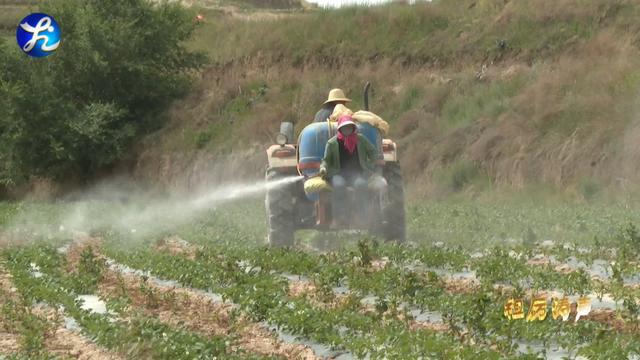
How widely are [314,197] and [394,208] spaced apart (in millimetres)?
1407

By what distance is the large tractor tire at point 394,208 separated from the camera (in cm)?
1716

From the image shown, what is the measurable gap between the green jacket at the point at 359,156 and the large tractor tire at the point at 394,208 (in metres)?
0.92

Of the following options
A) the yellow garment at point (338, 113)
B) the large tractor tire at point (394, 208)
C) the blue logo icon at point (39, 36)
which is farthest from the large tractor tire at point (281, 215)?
the blue logo icon at point (39, 36)

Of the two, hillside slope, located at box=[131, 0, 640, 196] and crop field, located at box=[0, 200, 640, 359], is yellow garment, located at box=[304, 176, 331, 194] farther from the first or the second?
hillside slope, located at box=[131, 0, 640, 196]

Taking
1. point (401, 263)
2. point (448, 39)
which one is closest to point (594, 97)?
point (448, 39)

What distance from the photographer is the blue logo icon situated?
149 ft

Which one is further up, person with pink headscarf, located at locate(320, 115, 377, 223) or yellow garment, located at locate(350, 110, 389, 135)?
yellow garment, located at locate(350, 110, 389, 135)

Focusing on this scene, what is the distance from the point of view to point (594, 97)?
28734mm

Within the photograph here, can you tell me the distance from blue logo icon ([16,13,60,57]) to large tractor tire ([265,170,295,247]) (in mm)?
30121

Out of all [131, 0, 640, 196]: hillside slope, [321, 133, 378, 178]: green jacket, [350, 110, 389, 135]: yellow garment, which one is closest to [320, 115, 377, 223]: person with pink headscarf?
[321, 133, 378, 178]: green jacket

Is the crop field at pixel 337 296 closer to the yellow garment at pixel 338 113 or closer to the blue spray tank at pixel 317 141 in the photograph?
the blue spray tank at pixel 317 141

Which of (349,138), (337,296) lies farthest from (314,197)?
(337,296)

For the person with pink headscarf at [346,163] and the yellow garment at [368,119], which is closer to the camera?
the person with pink headscarf at [346,163]

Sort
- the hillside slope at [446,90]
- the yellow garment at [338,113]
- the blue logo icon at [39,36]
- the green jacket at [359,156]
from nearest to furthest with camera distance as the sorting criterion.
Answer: the green jacket at [359,156], the yellow garment at [338,113], the hillside slope at [446,90], the blue logo icon at [39,36]
